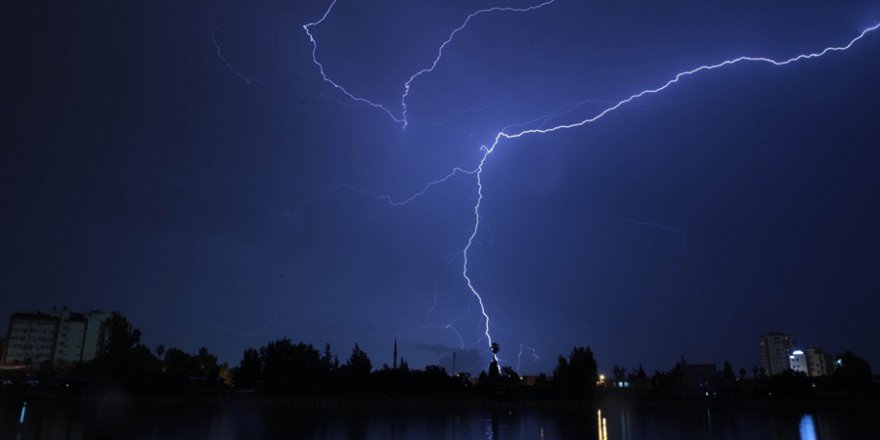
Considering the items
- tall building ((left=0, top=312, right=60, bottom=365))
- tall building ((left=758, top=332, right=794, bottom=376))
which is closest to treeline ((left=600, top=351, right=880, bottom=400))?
tall building ((left=758, top=332, right=794, bottom=376))

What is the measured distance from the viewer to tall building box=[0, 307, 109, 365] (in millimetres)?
99438

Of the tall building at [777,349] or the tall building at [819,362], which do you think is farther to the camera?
the tall building at [777,349]

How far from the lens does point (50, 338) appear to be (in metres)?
102

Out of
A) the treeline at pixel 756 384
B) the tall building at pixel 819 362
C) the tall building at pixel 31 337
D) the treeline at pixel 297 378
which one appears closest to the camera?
the treeline at pixel 297 378

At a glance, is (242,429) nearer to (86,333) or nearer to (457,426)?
(457,426)

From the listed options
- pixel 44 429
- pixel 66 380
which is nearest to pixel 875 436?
pixel 44 429

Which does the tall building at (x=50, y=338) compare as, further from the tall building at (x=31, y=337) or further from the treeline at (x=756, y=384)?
the treeline at (x=756, y=384)

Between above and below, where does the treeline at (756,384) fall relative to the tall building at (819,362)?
below

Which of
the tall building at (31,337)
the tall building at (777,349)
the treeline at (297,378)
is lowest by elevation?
the treeline at (297,378)

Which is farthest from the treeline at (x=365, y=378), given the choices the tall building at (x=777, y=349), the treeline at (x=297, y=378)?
the tall building at (x=777, y=349)

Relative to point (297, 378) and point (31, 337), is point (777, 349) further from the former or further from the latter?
point (31, 337)

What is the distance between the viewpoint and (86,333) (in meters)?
106

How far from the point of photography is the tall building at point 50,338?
99438 mm

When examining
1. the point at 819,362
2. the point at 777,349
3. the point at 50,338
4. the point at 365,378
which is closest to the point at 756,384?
the point at 365,378
